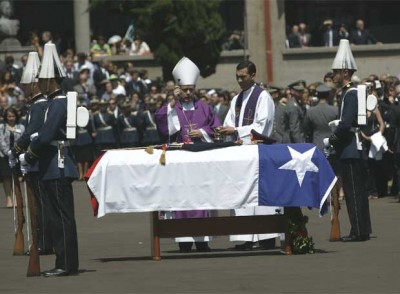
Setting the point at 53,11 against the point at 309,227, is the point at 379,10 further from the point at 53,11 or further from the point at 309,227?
the point at 309,227

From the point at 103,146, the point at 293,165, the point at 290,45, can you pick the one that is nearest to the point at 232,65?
the point at 290,45

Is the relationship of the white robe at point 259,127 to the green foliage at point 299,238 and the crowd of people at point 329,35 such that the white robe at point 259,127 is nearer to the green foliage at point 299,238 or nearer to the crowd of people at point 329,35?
the green foliage at point 299,238

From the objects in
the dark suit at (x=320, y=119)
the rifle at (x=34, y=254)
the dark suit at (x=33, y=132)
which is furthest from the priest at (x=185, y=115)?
the dark suit at (x=320, y=119)

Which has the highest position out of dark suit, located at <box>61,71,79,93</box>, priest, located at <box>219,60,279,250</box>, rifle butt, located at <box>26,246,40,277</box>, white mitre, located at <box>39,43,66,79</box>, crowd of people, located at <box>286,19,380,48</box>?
crowd of people, located at <box>286,19,380,48</box>

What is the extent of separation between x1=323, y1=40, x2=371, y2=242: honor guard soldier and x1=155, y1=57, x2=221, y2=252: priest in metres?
1.53

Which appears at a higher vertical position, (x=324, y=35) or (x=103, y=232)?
(x=324, y=35)

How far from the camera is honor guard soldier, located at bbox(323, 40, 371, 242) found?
18531 mm

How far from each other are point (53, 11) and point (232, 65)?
291 inches

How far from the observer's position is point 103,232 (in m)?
21.2

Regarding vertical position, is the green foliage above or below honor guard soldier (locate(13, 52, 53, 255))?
below

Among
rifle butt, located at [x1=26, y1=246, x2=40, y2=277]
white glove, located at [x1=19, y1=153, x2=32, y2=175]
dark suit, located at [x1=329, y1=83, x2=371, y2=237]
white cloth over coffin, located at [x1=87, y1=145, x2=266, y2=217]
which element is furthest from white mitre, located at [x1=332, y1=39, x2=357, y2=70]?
rifle butt, located at [x1=26, y1=246, x2=40, y2=277]

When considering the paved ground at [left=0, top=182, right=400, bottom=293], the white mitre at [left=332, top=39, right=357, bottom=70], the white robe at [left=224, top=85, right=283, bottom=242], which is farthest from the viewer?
the white mitre at [left=332, top=39, right=357, bottom=70]

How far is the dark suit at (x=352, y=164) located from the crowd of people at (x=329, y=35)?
87.1 feet

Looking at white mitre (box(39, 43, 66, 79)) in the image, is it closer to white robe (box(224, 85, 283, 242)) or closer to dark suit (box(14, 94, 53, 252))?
dark suit (box(14, 94, 53, 252))
